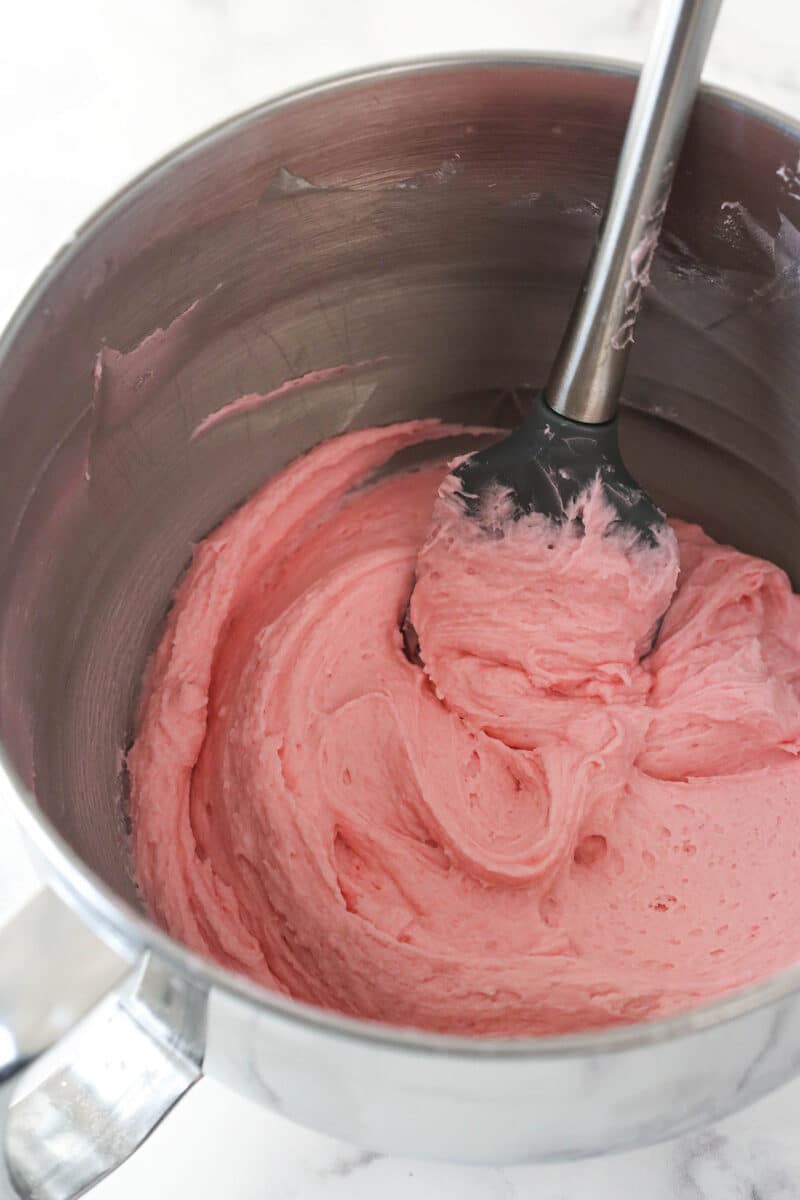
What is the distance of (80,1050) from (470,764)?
1.90 ft

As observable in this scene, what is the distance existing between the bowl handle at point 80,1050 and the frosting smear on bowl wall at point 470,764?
32 centimetres

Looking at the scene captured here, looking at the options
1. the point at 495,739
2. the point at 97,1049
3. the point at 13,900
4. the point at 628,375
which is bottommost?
the point at 13,900

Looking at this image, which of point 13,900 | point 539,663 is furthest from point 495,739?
point 13,900

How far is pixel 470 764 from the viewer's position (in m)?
1.14

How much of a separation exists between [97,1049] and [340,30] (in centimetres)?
130

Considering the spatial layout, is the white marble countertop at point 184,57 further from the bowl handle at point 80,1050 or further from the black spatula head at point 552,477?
the bowl handle at point 80,1050

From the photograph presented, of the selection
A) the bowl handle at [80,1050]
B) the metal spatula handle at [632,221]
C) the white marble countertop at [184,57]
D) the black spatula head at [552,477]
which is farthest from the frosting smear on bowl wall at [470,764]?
the white marble countertop at [184,57]

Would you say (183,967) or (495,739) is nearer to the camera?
(183,967)

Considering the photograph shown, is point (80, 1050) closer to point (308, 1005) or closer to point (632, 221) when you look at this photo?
point (308, 1005)

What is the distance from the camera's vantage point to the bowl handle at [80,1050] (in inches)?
24.1

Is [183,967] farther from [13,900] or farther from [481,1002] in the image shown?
[13,900]

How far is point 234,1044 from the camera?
24.3 inches

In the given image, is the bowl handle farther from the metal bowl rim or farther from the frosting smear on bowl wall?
the frosting smear on bowl wall

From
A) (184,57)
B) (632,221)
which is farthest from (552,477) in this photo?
(184,57)
